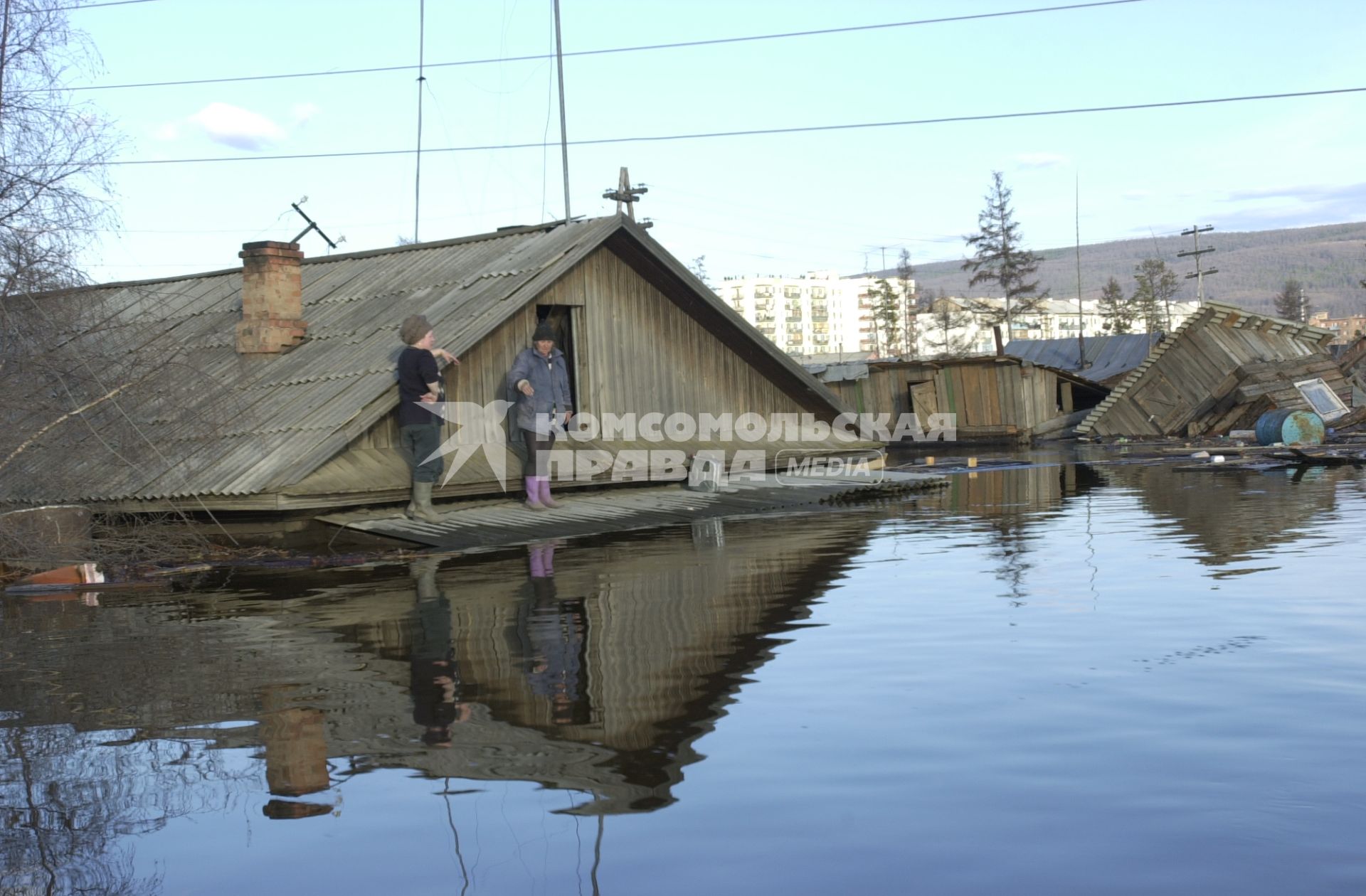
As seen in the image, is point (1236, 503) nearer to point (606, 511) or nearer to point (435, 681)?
point (606, 511)

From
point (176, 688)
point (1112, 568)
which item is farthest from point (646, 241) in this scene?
point (176, 688)

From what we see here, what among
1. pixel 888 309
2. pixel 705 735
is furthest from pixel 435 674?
pixel 888 309

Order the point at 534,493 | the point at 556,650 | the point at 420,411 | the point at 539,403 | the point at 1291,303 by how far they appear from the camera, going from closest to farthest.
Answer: the point at 556,650
the point at 420,411
the point at 539,403
the point at 534,493
the point at 1291,303

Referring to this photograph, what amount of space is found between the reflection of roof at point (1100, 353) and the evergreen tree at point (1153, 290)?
35.6 m

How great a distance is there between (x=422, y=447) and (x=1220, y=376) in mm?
34133

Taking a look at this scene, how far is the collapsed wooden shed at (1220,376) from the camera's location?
4141 cm

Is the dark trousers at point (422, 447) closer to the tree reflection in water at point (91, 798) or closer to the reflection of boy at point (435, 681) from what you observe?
the reflection of boy at point (435, 681)

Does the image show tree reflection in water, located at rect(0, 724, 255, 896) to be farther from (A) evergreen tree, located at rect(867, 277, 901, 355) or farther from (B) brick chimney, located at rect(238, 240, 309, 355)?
(A) evergreen tree, located at rect(867, 277, 901, 355)

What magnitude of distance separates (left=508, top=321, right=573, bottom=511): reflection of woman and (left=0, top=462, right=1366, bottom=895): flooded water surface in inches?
217

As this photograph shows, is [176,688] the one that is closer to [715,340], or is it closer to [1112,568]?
[1112,568]

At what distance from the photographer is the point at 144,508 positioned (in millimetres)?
15258

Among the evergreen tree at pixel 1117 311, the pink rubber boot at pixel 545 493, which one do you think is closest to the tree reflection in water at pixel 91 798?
the pink rubber boot at pixel 545 493

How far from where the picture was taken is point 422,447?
15.4 metres

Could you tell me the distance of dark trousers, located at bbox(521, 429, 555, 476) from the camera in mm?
17172
